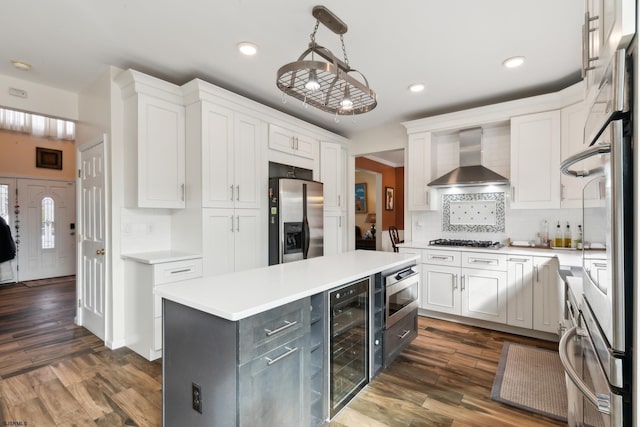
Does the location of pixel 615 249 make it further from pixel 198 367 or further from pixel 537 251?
pixel 537 251

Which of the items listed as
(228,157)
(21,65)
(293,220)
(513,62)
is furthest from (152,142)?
(513,62)

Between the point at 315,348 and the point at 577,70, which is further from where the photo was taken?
the point at 577,70

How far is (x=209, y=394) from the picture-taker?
4.40 feet

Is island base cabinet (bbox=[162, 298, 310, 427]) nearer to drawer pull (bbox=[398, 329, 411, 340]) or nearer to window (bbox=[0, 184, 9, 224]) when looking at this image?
drawer pull (bbox=[398, 329, 411, 340])

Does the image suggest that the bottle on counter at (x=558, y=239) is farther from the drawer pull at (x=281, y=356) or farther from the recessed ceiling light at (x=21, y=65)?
the recessed ceiling light at (x=21, y=65)

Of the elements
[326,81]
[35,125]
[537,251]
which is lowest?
[537,251]

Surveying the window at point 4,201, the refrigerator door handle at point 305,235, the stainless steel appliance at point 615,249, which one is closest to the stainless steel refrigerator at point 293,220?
the refrigerator door handle at point 305,235

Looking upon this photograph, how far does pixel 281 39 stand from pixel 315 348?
2251 mm

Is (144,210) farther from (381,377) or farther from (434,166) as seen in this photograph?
(434,166)

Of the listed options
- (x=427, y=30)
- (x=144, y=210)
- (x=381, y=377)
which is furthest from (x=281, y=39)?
(x=381, y=377)

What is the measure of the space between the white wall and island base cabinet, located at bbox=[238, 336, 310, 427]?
12.0 feet

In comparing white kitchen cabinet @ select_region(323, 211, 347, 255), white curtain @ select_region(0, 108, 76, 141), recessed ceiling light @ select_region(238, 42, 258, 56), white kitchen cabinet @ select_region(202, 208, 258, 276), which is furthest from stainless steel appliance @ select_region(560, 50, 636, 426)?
white curtain @ select_region(0, 108, 76, 141)

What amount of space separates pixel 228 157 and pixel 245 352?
7.83 feet

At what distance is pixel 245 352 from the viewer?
49.8 inches
